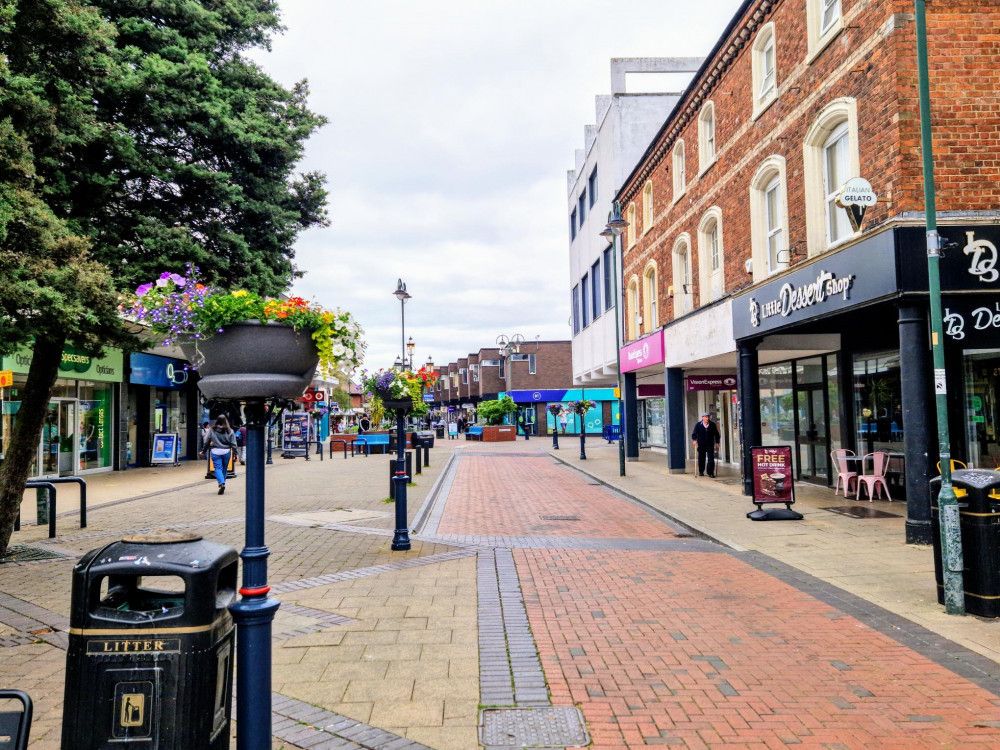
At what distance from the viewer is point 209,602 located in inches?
114

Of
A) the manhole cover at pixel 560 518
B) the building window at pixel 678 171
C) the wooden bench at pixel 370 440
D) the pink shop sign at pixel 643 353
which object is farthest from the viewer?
the wooden bench at pixel 370 440

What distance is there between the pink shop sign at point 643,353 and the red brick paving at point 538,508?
416cm

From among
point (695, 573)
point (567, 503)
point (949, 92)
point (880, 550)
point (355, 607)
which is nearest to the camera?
point (355, 607)

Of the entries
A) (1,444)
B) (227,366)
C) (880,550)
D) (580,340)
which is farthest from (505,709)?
(580,340)

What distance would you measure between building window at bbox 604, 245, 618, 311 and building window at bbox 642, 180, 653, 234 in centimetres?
430

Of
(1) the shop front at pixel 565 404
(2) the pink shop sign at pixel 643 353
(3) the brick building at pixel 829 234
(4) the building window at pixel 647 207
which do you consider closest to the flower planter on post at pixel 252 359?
(3) the brick building at pixel 829 234

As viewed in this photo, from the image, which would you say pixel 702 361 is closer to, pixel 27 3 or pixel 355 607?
pixel 355 607

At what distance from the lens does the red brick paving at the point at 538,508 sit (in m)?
10.4

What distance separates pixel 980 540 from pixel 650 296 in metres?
17.1

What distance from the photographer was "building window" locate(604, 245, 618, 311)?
2688 centimetres

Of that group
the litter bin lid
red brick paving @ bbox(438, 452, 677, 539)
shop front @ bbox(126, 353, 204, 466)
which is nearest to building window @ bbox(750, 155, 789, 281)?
red brick paving @ bbox(438, 452, 677, 539)

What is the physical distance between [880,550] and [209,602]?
26.0ft

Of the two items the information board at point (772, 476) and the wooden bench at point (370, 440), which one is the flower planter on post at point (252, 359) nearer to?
the information board at point (772, 476)

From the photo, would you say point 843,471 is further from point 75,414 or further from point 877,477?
point 75,414
